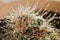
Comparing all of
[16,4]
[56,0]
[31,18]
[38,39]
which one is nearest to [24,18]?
[31,18]

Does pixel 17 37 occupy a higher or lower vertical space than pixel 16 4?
lower

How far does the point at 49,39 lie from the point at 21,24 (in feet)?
0.67

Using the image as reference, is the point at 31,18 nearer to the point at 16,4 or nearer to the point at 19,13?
the point at 19,13

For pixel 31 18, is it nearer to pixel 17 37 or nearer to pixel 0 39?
pixel 17 37

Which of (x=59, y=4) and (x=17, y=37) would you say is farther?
(x=59, y=4)

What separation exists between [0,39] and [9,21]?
141 millimetres

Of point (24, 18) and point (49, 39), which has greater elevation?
point (24, 18)

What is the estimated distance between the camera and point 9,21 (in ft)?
5.18

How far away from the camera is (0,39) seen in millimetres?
1616

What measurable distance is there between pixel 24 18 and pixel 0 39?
223 mm

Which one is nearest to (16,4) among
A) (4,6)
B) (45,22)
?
(4,6)

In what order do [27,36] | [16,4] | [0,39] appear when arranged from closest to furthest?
[27,36]
[0,39]
[16,4]

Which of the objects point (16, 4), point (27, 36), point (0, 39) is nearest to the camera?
point (27, 36)

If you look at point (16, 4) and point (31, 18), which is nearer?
point (31, 18)
